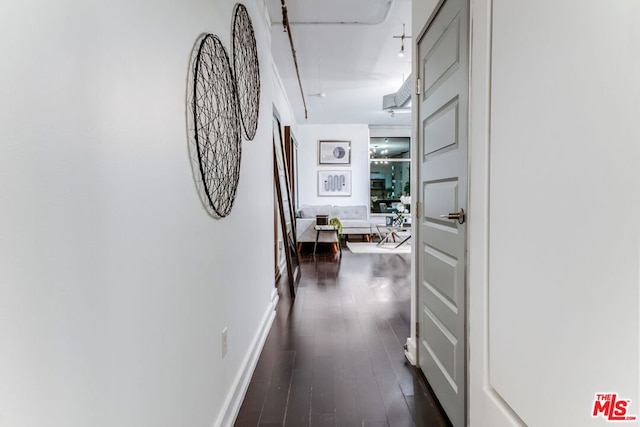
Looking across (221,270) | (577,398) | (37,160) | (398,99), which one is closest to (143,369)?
(37,160)

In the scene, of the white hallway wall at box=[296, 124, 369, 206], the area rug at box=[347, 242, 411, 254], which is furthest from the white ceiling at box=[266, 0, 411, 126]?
the area rug at box=[347, 242, 411, 254]

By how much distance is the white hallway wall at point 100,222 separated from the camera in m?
0.58

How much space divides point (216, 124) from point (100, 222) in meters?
0.92

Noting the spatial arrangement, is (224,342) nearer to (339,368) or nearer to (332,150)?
(339,368)

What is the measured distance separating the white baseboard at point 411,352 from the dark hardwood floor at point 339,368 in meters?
0.04

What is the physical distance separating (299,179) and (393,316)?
638 cm

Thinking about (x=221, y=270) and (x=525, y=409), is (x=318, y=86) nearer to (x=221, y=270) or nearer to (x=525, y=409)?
(x=221, y=270)

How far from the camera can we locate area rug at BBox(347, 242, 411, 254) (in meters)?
6.91

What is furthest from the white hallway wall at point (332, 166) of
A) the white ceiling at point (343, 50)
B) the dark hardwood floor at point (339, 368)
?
the dark hardwood floor at point (339, 368)

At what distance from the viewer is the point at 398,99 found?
591cm

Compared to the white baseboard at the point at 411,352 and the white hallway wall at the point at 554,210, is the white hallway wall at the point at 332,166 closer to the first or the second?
the white baseboard at the point at 411,352

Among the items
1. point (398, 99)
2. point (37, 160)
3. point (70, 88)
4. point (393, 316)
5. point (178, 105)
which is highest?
point (398, 99)

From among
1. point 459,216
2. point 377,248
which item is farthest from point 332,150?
point 459,216

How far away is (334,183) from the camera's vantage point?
941 centimetres
